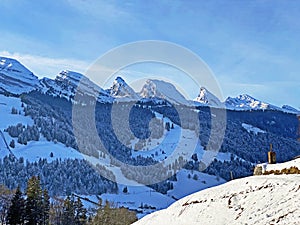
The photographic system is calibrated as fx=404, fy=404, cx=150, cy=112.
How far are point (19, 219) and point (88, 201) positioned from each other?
91.2 m

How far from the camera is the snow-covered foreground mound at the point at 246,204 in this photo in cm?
1265

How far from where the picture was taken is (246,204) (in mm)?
14023

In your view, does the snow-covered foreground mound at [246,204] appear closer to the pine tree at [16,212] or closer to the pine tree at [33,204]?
the pine tree at [33,204]

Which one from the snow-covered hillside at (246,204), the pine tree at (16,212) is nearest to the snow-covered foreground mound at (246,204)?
the snow-covered hillside at (246,204)

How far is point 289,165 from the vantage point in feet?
57.3

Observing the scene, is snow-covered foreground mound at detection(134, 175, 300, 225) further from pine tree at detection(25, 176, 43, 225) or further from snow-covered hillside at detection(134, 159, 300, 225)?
pine tree at detection(25, 176, 43, 225)

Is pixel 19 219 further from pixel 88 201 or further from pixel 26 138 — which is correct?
pixel 26 138

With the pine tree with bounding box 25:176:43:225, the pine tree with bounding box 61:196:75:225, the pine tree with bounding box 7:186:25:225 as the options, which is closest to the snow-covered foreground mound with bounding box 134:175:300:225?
the pine tree with bounding box 25:176:43:225

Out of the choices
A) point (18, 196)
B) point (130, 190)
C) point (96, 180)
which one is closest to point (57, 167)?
point (96, 180)

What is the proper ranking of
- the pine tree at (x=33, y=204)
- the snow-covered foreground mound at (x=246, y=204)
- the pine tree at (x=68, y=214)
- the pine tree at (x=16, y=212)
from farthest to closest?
the pine tree at (x=68, y=214) → the pine tree at (x=33, y=204) → the pine tree at (x=16, y=212) → the snow-covered foreground mound at (x=246, y=204)

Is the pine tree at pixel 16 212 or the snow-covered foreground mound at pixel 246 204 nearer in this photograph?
the snow-covered foreground mound at pixel 246 204

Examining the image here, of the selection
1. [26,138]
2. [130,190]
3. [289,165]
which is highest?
[26,138]

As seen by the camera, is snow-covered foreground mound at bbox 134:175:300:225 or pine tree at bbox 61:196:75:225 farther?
pine tree at bbox 61:196:75:225

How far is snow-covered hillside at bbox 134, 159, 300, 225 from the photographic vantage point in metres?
12.6
